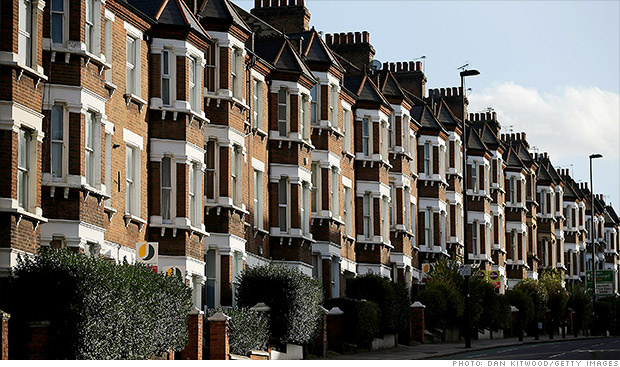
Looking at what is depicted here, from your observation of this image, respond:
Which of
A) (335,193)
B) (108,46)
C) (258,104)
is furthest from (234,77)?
(335,193)

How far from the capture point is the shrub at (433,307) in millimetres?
57031

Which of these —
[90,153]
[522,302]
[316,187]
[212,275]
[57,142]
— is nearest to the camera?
[57,142]

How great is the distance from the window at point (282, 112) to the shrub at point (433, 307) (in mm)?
13771

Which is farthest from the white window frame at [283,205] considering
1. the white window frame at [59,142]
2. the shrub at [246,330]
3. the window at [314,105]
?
the white window frame at [59,142]

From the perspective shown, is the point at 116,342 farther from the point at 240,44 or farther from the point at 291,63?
the point at 291,63

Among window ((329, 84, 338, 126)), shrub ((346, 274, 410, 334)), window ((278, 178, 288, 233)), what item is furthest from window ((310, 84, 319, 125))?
shrub ((346, 274, 410, 334))

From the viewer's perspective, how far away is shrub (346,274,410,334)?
160 ft

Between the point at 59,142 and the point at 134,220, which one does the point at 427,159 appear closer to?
the point at 134,220

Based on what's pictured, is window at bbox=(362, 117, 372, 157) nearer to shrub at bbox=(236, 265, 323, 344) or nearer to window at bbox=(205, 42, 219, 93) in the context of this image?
window at bbox=(205, 42, 219, 93)

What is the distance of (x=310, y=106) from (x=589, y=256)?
231 feet

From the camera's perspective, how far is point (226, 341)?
32.5 metres

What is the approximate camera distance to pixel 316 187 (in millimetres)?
50469

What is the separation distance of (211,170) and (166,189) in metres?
3.88

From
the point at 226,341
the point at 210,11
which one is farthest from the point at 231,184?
the point at 226,341
